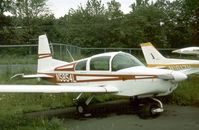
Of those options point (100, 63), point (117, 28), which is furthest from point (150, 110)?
point (117, 28)

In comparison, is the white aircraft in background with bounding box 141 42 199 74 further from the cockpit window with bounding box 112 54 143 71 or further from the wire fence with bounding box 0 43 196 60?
the wire fence with bounding box 0 43 196 60

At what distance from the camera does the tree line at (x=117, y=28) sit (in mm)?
53600

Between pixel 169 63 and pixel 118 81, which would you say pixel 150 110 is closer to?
pixel 118 81

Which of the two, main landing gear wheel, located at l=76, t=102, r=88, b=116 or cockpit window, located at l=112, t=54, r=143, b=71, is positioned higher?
cockpit window, located at l=112, t=54, r=143, b=71

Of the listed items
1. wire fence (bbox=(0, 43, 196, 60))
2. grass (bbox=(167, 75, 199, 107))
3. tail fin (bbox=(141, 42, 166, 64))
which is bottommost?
grass (bbox=(167, 75, 199, 107))

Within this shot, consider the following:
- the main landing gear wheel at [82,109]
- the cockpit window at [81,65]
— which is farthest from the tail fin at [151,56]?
the main landing gear wheel at [82,109]

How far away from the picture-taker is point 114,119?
37.2 ft

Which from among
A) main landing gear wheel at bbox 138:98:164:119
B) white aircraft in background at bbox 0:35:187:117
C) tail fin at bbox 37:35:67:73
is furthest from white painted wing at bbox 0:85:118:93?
tail fin at bbox 37:35:67:73

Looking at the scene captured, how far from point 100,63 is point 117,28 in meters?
43.7

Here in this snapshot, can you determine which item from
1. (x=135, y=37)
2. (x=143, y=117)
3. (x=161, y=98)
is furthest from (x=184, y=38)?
(x=143, y=117)

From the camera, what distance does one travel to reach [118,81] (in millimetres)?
12328

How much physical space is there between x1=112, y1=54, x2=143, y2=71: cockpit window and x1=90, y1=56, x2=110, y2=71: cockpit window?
0.72 feet

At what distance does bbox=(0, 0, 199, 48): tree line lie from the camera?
53.6 metres

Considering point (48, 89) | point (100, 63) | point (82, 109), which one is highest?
point (100, 63)
